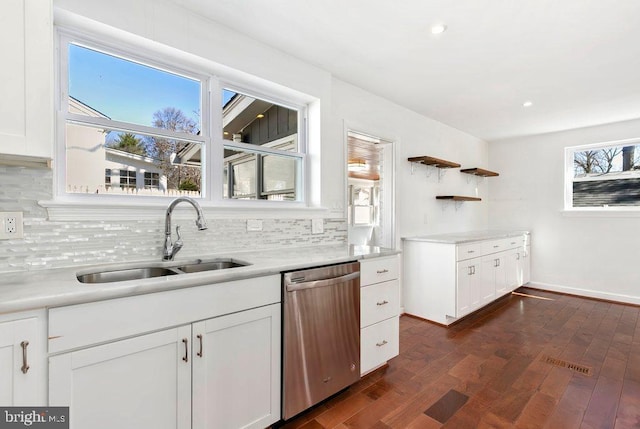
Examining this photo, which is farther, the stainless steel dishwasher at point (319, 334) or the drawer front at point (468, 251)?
the drawer front at point (468, 251)

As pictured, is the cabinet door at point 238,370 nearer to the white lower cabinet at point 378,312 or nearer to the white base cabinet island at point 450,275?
the white lower cabinet at point 378,312

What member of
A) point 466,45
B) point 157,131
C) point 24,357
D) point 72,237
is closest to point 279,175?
point 157,131

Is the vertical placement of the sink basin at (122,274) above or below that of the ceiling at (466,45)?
below

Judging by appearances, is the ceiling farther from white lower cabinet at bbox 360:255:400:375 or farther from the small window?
white lower cabinet at bbox 360:255:400:375

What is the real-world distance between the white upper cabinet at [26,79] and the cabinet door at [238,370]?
975 mm

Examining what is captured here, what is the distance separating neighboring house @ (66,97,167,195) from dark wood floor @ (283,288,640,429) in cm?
173

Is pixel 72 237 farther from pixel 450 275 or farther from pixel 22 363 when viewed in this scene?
pixel 450 275

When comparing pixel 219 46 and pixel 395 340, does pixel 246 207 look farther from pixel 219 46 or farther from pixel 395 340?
pixel 395 340

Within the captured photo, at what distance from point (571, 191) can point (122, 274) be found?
5.63 meters

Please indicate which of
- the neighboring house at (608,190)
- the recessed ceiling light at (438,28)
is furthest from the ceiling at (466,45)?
the neighboring house at (608,190)

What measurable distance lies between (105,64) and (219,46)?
678 millimetres

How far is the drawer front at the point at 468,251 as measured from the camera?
10.4 feet

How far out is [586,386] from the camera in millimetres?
2107

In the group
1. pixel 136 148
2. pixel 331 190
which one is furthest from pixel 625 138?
pixel 136 148
